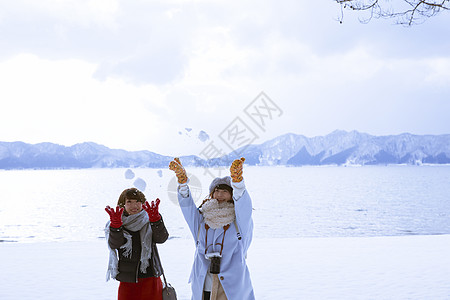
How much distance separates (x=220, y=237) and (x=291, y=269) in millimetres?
3488

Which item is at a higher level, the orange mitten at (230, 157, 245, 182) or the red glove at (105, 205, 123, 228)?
the orange mitten at (230, 157, 245, 182)

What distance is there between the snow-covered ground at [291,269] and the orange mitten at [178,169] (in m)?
2.28

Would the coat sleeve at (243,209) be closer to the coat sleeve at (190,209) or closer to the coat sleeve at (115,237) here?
the coat sleeve at (190,209)

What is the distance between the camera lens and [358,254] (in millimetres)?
7074

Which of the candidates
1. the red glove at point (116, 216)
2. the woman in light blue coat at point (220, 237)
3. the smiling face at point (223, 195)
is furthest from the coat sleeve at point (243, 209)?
the red glove at point (116, 216)

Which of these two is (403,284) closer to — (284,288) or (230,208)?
(284,288)

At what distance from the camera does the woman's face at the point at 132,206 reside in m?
2.78

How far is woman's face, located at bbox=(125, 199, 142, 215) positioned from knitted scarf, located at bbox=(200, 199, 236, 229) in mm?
401

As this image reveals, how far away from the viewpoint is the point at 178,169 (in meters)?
2.84

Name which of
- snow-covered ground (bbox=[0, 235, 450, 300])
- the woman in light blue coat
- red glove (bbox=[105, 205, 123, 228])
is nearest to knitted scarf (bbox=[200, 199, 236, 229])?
the woman in light blue coat

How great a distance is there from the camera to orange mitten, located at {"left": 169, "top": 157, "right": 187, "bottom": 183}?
2842mm

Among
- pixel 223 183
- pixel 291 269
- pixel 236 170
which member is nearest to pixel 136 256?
pixel 223 183

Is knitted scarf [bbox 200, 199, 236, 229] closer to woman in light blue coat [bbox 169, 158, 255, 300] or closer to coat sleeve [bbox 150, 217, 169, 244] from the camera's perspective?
woman in light blue coat [bbox 169, 158, 255, 300]

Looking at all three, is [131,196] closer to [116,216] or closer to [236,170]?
[116,216]
